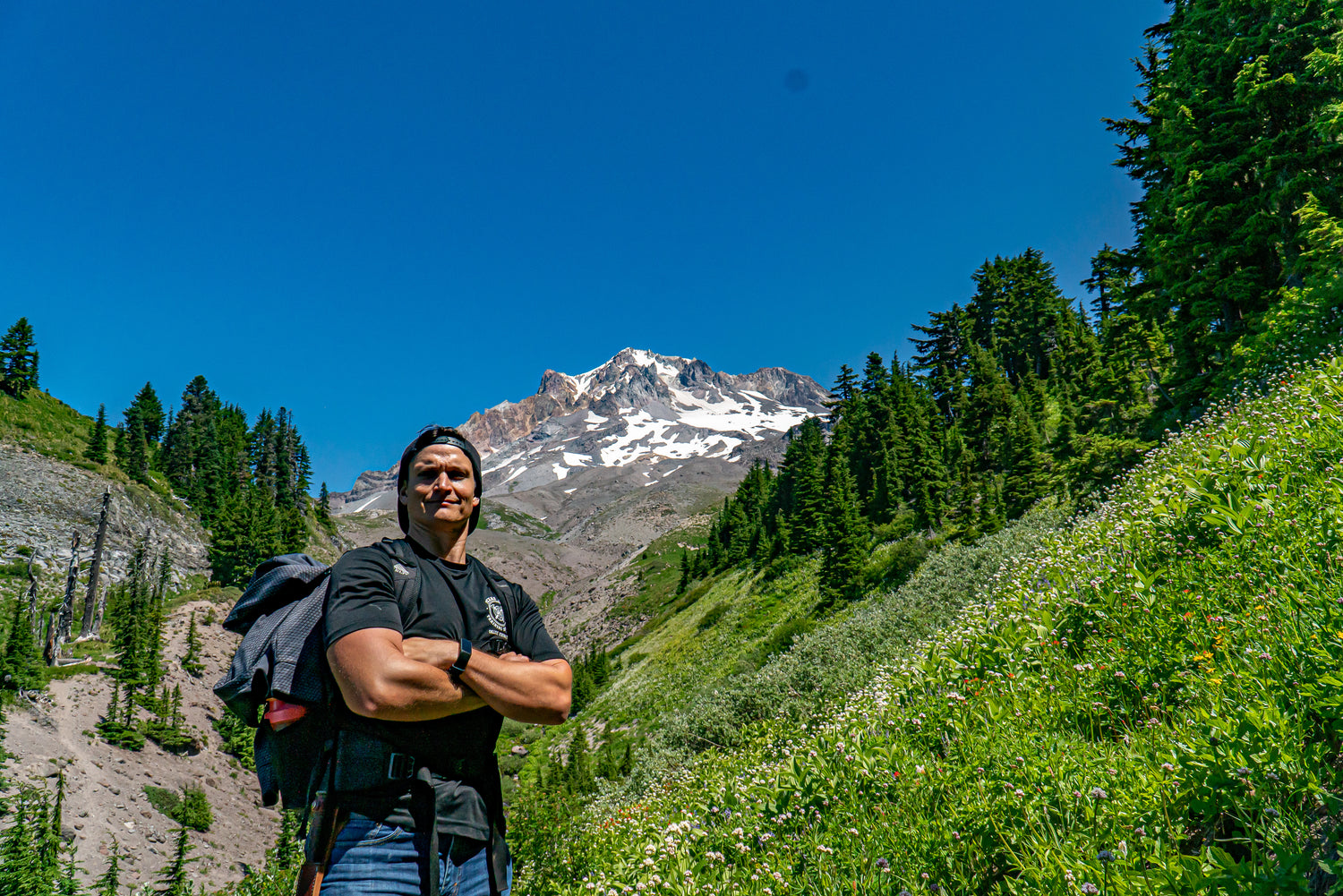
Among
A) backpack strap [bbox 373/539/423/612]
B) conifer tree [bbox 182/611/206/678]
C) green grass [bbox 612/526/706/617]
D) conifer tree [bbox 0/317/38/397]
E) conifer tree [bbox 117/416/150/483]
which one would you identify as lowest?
backpack strap [bbox 373/539/423/612]

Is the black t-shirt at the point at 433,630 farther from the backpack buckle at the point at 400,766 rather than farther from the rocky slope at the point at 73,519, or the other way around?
the rocky slope at the point at 73,519

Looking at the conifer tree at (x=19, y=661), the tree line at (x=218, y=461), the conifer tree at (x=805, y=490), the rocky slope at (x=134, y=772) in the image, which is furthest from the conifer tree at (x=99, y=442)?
the conifer tree at (x=805, y=490)

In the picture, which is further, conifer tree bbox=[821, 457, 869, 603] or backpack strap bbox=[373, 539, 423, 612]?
conifer tree bbox=[821, 457, 869, 603]

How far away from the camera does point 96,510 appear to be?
7125 centimetres

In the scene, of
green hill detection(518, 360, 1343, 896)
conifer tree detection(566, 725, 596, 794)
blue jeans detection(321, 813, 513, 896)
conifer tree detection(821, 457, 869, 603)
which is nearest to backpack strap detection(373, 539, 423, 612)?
blue jeans detection(321, 813, 513, 896)

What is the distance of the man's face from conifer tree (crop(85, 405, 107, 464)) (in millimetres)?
108885

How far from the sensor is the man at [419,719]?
224cm

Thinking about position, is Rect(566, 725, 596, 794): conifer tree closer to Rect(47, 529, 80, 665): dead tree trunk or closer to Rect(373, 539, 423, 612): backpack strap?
Rect(373, 539, 423, 612): backpack strap

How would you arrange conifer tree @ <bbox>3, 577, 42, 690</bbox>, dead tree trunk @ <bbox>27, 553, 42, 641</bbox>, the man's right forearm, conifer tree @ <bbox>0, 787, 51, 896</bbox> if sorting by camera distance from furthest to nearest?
dead tree trunk @ <bbox>27, 553, 42, 641</bbox> < conifer tree @ <bbox>3, 577, 42, 690</bbox> < conifer tree @ <bbox>0, 787, 51, 896</bbox> < the man's right forearm

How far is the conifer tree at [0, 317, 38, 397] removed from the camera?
86125mm

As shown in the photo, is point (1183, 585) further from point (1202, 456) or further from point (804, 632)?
point (804, 632)

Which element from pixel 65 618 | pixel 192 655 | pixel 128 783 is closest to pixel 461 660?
pixel 128 783

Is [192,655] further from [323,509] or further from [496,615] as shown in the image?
[323,509]

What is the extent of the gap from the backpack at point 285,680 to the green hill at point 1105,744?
3010 millimetres
